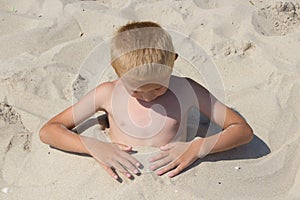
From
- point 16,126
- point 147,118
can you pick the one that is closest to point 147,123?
point 147,118

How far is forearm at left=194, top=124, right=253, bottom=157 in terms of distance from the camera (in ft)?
7.00

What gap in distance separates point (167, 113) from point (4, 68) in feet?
3.40

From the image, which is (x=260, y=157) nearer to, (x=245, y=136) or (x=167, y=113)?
(x=245, y=136)

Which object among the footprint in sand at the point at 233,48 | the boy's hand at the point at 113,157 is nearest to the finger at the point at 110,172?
the boy's hand at the point at 113,157

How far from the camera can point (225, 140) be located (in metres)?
2.16

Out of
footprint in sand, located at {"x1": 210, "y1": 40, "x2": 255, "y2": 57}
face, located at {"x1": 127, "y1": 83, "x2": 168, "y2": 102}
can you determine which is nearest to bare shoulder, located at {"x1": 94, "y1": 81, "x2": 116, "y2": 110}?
face, located at {"x1": 127, "y1": 83, "x2": 168, "y2": 102}

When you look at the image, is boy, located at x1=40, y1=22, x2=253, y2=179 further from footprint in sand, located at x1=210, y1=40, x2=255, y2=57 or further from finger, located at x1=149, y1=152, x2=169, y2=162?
footprint in sand, located at x1=210, y1=40, x2=255, y2=57

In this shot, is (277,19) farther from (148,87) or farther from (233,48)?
(148,87)

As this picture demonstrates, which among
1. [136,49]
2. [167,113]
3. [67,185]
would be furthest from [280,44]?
[67,185]

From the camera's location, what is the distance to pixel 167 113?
2.18 meters

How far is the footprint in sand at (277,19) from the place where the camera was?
3049 mm

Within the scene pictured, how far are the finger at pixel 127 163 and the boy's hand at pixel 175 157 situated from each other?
0.07 meters

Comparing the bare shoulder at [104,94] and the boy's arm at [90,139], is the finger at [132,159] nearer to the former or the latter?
the boy's arm at [90,139]

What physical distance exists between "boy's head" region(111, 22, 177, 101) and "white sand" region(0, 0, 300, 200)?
331mm
